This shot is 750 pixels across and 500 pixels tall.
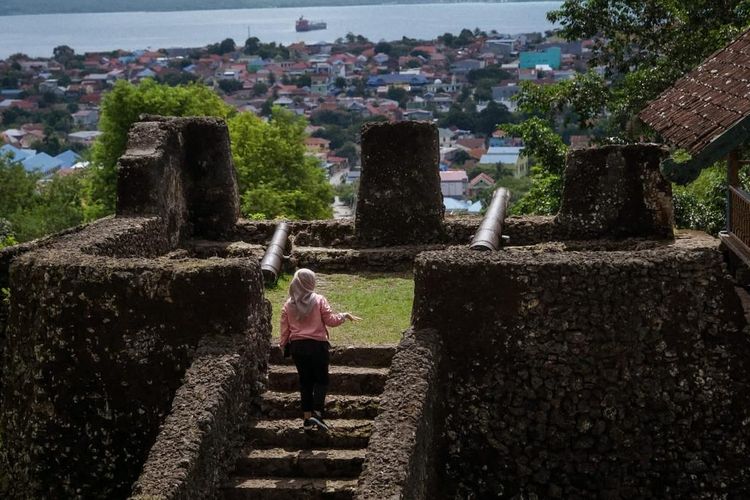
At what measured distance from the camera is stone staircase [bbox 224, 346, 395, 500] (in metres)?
13.5

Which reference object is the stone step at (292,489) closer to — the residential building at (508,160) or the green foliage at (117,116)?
the green foliage at (117,116)

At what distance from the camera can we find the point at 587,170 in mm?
19531

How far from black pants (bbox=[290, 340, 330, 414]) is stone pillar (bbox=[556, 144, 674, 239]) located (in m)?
6.68

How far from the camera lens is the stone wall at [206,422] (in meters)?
12.4

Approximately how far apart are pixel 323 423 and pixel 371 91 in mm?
135920

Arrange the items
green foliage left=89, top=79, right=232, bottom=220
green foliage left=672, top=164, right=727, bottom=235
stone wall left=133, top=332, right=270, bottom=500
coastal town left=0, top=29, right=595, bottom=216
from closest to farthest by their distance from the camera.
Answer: stone wall left=133, top=332, right=270, bottom=500 → green foliage left=672, top=164, right=727, bottom=235 → green foliage left=89, top=79, right=232, bottom=220 → coastal town left=0, top=29, right=595, bottom=216

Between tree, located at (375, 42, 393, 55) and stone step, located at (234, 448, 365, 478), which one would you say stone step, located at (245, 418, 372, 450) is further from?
tree, located at (375, 42, 393, 55)

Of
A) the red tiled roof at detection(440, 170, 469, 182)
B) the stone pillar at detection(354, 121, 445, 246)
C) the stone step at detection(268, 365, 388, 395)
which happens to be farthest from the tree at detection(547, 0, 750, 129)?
the red tiled roof at detection(440, 170, 469, 182)

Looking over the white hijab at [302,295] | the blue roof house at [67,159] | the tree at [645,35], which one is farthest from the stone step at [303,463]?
the blue roof house at [67,159]

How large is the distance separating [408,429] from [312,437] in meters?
1.50

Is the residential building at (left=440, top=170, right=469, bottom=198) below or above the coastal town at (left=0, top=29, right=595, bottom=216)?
above

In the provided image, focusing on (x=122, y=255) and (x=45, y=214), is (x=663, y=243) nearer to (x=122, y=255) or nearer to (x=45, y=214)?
(x=122, y=255)

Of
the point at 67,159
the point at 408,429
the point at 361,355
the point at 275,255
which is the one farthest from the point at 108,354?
the point at 67,159

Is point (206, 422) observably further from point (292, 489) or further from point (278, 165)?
point (278, 165)
